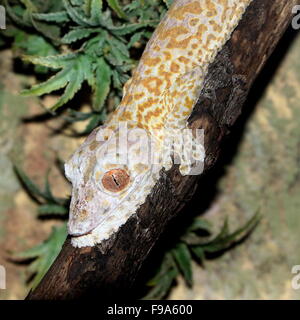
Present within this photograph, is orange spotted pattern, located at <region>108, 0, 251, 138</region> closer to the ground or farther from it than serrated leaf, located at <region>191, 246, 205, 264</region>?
farther from it

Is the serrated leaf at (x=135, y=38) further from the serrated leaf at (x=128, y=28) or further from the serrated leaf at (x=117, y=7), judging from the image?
the serrated leaf at (x=117, y=7)

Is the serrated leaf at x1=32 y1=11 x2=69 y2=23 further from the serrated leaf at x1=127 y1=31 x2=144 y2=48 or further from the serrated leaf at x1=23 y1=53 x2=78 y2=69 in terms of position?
the serrated leaf at x1=127 y1=31 x2=144 y2=48

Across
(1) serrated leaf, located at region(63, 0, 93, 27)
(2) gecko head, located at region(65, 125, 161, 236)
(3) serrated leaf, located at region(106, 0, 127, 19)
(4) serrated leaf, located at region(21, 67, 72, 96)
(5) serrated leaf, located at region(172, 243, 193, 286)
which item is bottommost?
(5) serrated leaf, located at region(172, 243, 193, 286)

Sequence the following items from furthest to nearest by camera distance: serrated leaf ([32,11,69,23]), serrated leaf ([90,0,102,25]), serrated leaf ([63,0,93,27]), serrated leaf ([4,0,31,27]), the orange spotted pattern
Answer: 1. serrated leaf ([4,0,31,27])
2. serrated leaf ([32,11,69,23])
3. serrated leaf ([63,0,93,27])
4. serrated leaf ([90,0,102,25])
5. the orange spotted pattern

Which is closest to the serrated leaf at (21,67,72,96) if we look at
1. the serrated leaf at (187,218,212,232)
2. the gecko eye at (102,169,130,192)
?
the gecko eye at (102,169,130,192)

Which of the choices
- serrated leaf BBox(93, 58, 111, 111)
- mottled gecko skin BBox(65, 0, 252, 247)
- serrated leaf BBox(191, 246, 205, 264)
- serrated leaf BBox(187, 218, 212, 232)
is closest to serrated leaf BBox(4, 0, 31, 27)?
serrated leaf BBox(93, 58, 111, 111)

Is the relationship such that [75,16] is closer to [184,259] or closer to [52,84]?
[52,84]

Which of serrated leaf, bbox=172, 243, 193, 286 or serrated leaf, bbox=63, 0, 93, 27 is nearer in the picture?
serrated leaf, bbox=63, 0, 93, 27

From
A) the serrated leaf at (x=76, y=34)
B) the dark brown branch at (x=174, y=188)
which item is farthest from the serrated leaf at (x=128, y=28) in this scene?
the dark brown branch at (x=174, y=188)

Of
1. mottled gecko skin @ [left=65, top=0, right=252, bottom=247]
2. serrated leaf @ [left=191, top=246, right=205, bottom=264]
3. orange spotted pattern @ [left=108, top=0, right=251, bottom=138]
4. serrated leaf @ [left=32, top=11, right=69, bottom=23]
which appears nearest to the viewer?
mottled gecko skin @ [left=65, top=0, right=252, bottom=247]
